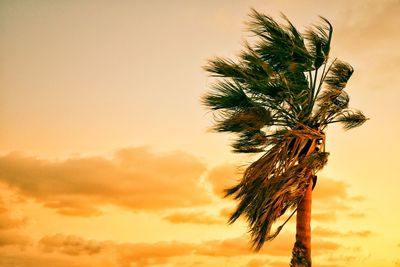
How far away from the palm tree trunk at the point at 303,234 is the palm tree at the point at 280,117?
3 cm

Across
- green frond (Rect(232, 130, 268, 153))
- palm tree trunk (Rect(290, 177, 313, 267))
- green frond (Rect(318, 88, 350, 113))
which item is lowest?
palm tree trunk (Rect(290, 177, 313, 267))

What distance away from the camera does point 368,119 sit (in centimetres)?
2025

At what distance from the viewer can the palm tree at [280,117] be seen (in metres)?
18.0

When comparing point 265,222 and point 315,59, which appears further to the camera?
point 315,59

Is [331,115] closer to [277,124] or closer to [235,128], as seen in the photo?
[277,124]

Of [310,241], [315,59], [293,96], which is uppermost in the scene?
[315,59]

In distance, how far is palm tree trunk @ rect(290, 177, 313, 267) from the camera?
1762 centimetres

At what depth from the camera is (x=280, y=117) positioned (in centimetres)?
1903

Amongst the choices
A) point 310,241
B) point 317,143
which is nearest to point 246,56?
point 317,143

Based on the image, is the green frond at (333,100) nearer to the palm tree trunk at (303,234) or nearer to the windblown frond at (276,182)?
the windblown frond at (276,182)

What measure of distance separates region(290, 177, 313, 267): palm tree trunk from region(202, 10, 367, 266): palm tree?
3 centimetres

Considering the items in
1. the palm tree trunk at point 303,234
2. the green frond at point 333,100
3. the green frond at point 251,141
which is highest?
the green frond at point 333,100

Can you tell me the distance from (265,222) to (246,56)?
17.8 ft

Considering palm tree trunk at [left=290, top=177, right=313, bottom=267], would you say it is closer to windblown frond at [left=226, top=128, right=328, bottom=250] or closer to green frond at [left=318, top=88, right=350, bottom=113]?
windblown frond at [left=226, top=128, right=328, bottom=250]
